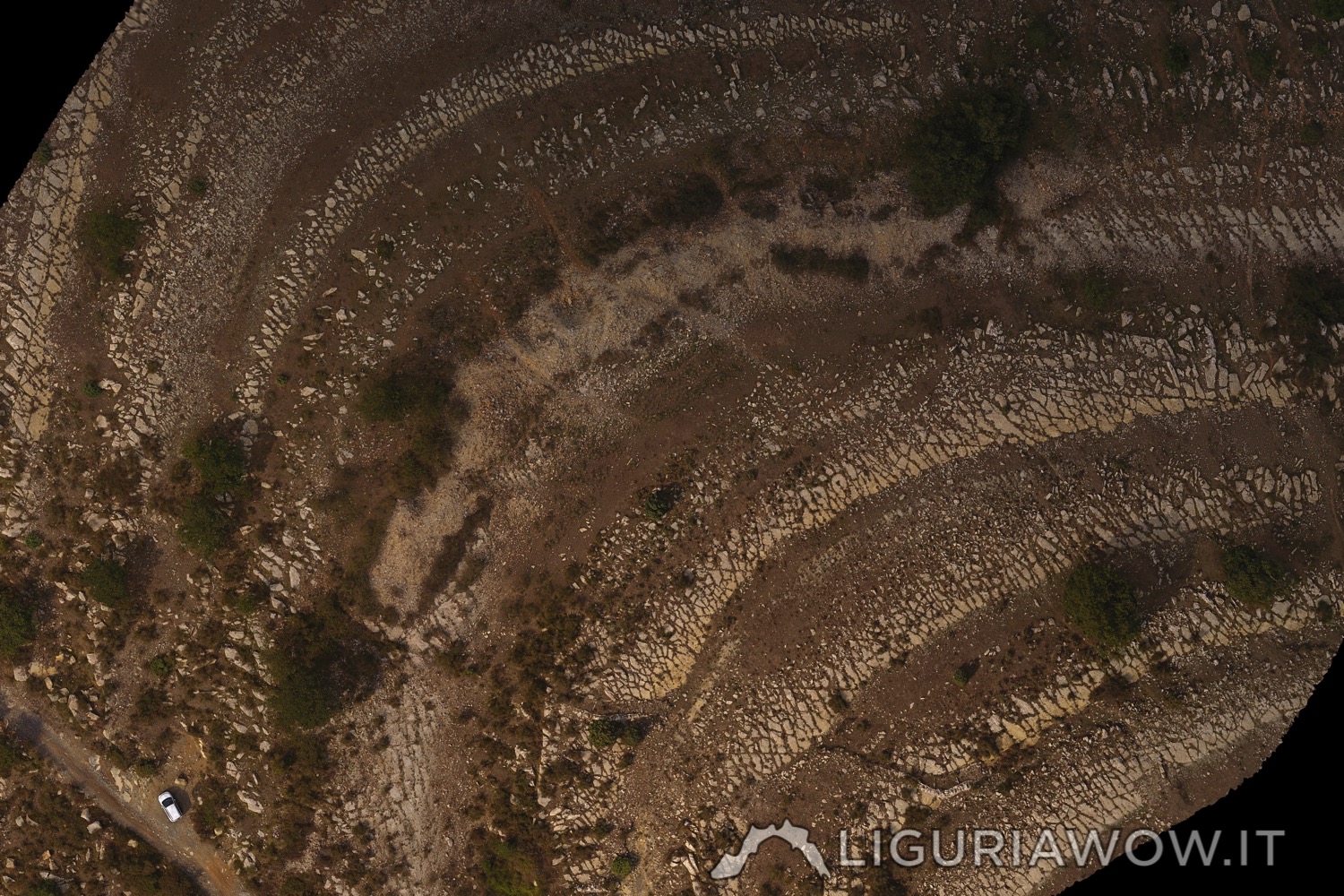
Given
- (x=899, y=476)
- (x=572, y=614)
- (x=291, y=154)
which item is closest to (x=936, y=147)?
(x=899, y=476)

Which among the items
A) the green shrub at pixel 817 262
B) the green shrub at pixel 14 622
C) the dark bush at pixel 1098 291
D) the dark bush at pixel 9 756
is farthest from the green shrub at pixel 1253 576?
the dark bush at pixel 9 756

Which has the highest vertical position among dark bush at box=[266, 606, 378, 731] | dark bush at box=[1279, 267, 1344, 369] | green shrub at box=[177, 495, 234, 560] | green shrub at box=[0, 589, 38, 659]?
dark bush at box=[1279, 267, 1344, 369]

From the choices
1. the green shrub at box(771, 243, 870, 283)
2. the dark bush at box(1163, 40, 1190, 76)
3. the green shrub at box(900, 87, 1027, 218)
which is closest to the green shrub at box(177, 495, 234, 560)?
the green shrub at box(771, 243, 870, 283)

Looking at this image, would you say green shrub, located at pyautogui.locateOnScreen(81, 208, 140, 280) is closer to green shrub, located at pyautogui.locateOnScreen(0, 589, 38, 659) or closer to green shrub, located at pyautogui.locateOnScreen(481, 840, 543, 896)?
green shrub, located at pyautogui.locateOnScreen(0, 589, 38, 659)

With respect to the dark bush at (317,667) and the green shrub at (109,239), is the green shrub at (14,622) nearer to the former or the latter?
the dark bush at (317,667)

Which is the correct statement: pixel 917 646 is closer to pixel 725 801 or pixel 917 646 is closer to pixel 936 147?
pixel 725 801

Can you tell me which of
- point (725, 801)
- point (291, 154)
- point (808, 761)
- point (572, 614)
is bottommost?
point (725, 801)
